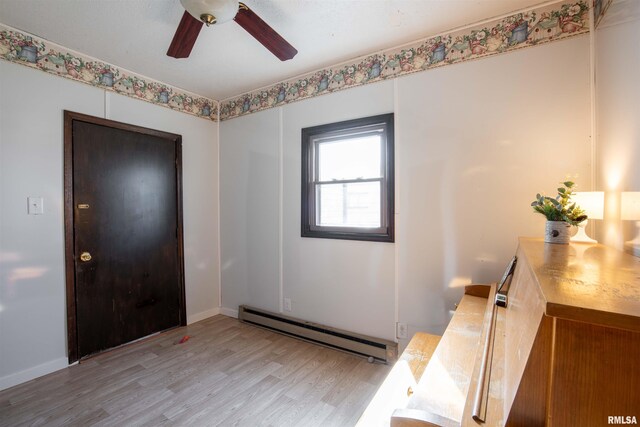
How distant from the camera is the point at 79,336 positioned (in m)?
2.29

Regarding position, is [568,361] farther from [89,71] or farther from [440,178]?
[89,71]

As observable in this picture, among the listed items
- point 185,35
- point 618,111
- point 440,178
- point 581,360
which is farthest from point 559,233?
point 185,35

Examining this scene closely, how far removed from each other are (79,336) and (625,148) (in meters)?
3.76

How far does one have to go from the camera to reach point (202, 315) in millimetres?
3203

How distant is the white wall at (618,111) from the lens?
119cm

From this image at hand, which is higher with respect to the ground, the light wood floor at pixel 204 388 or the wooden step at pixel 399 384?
the wooden step at pixel 399 384

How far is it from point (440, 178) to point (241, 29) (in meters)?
1.80

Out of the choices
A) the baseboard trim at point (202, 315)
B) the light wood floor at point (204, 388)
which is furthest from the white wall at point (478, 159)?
the baseboard trim at point (202, 315)

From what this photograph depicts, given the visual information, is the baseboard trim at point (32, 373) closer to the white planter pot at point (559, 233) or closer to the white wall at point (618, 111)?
the white planter pot at point (559, 233)

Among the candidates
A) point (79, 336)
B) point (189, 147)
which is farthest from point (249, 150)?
point (79, 336)

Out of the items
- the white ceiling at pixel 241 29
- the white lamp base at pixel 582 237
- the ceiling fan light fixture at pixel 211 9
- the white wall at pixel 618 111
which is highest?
the white ceiling at pixel 241 29

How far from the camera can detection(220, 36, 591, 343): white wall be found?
5.80ft

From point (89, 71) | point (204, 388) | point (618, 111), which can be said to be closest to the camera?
point (618, 111)

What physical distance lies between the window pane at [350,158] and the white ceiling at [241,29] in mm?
719
